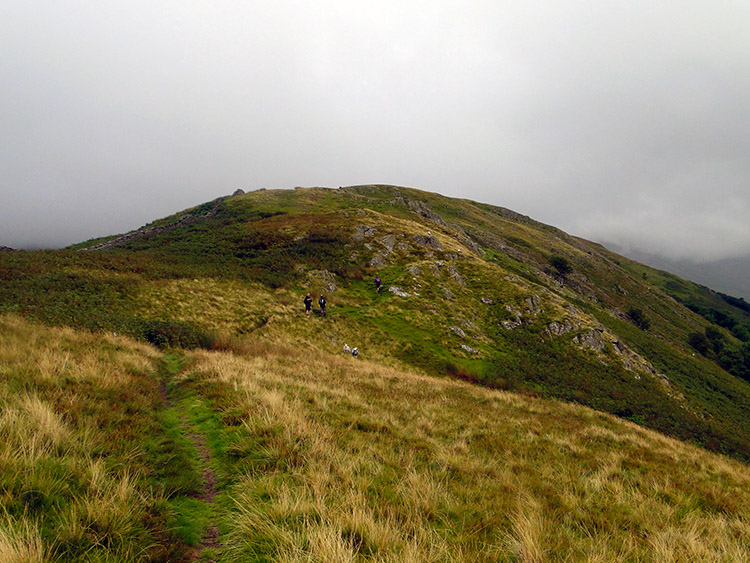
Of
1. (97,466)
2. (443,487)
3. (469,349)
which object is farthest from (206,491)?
(469,349)

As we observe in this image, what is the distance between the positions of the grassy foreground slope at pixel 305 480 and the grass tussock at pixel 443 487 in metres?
0.03

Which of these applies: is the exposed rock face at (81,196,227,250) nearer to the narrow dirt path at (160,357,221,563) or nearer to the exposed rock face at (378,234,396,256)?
the exposed rock face at (378,234,396,256)

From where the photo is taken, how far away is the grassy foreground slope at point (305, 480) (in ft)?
10.8

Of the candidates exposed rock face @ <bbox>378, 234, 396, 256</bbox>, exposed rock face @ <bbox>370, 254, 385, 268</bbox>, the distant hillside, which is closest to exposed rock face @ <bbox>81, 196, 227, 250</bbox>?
the distant hillside

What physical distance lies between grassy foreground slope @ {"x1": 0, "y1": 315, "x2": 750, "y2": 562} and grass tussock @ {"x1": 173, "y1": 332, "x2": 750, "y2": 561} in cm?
3

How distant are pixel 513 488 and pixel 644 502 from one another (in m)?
2.59

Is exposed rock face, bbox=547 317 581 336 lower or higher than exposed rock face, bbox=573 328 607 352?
higher

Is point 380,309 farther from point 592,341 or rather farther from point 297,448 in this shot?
point 297,448

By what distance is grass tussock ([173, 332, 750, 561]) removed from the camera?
357 cm

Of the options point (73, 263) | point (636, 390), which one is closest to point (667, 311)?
point (636, 390)

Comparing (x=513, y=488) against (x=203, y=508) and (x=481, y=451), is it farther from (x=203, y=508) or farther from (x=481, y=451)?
(x=203, y=508)

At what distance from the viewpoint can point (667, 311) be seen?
290ft

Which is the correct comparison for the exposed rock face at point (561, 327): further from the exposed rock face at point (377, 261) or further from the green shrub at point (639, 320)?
the green shrub at point (639, 320)

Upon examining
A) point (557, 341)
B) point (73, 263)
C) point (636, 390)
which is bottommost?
point (636, 390)
